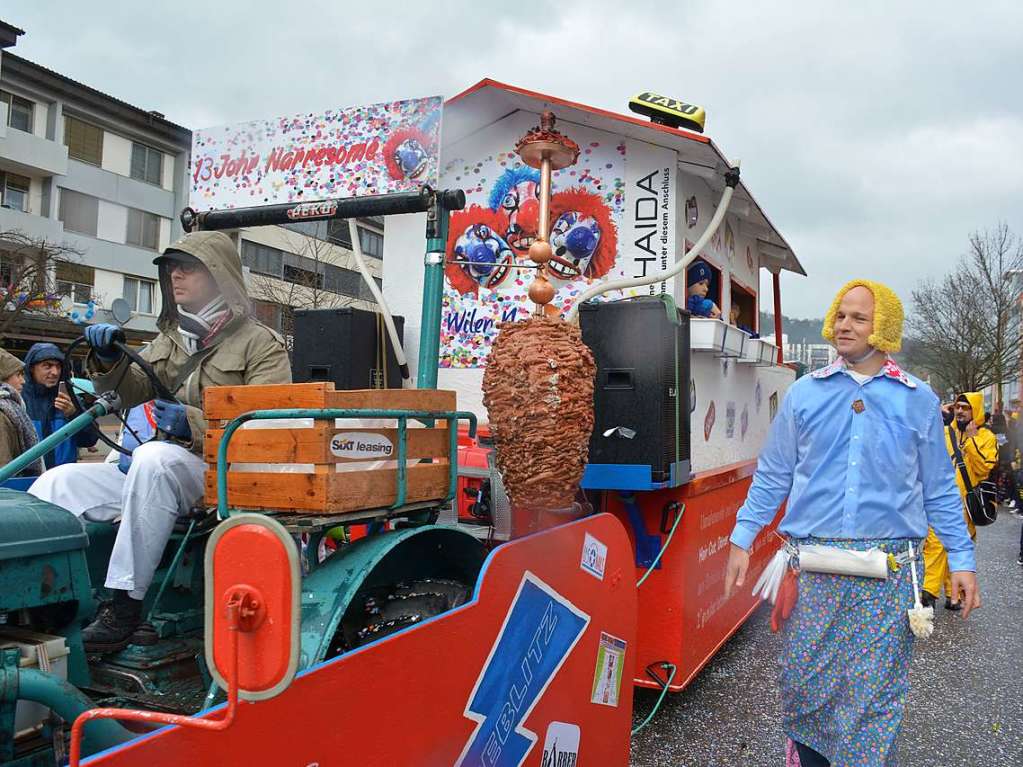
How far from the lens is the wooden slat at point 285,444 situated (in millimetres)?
1872

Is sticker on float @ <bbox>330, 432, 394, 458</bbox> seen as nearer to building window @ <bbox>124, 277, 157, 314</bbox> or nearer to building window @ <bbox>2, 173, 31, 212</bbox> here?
building window @ <bbox>2, 173, 31, 212</bbox>

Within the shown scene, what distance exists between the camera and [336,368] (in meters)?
4.43

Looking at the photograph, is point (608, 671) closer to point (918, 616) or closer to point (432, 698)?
point (918, 616)

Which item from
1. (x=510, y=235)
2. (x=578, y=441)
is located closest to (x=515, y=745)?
(x=578, y=441)

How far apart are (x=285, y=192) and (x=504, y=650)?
1.84 metres

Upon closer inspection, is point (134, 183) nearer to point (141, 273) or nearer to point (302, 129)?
point (141, 273)

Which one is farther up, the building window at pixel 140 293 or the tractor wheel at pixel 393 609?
the building window at pixel 140 293

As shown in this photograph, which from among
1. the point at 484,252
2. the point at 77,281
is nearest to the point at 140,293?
the point at 77,281

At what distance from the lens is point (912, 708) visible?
4.42 meters

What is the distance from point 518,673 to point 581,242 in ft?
9.78

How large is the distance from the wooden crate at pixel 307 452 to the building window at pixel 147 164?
2958cm

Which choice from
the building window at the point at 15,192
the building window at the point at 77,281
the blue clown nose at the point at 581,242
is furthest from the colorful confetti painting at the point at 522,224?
the building window at the point at 15,192

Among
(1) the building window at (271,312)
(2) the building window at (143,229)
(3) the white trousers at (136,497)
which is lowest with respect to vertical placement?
(3) the white trousers at (136,497)

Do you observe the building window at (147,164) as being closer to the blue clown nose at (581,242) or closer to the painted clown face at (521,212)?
the painted clown face at (521,212)
